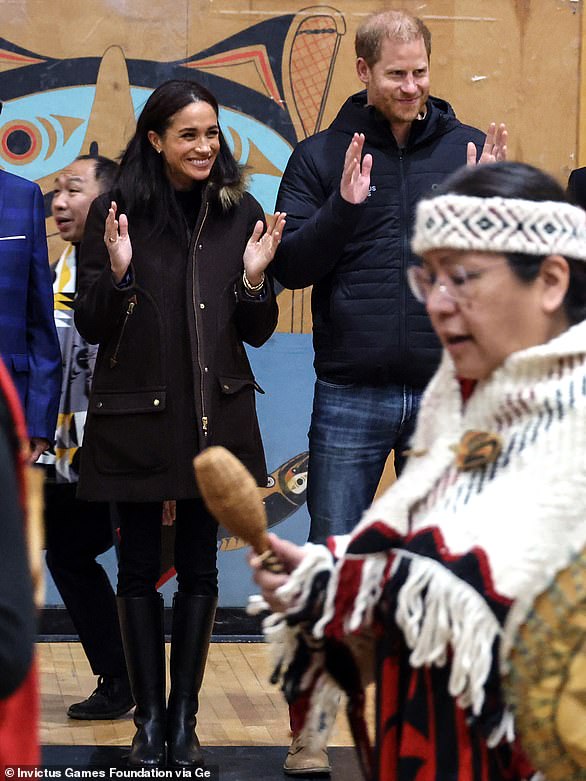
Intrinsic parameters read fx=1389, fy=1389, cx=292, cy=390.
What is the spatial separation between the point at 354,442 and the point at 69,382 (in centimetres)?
104

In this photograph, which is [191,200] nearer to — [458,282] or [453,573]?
[458,282]

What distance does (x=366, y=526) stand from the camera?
1999 millimetres

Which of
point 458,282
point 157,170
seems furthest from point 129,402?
point 458,282

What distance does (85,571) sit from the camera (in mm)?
4359

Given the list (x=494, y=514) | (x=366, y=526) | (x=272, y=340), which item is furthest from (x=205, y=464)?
(x=272, y=340)

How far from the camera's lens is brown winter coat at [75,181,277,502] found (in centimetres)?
378

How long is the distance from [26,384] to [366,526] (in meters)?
2.21

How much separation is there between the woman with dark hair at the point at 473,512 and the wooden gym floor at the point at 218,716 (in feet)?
5.67

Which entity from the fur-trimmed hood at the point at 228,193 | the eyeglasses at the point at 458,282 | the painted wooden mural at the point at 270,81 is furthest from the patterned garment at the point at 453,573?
the painted wooden mural at the point at 270,81

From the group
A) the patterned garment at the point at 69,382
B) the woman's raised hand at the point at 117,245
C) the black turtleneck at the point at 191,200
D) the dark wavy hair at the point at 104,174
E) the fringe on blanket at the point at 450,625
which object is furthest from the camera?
the dark wavy hair at the point at 104,174

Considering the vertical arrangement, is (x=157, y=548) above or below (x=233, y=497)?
below

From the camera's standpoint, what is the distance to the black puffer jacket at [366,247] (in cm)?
372

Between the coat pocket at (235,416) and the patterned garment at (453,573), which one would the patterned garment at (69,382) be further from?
the patterned garment at (453,573)

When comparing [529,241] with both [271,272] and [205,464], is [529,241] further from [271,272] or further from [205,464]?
[271,272]
